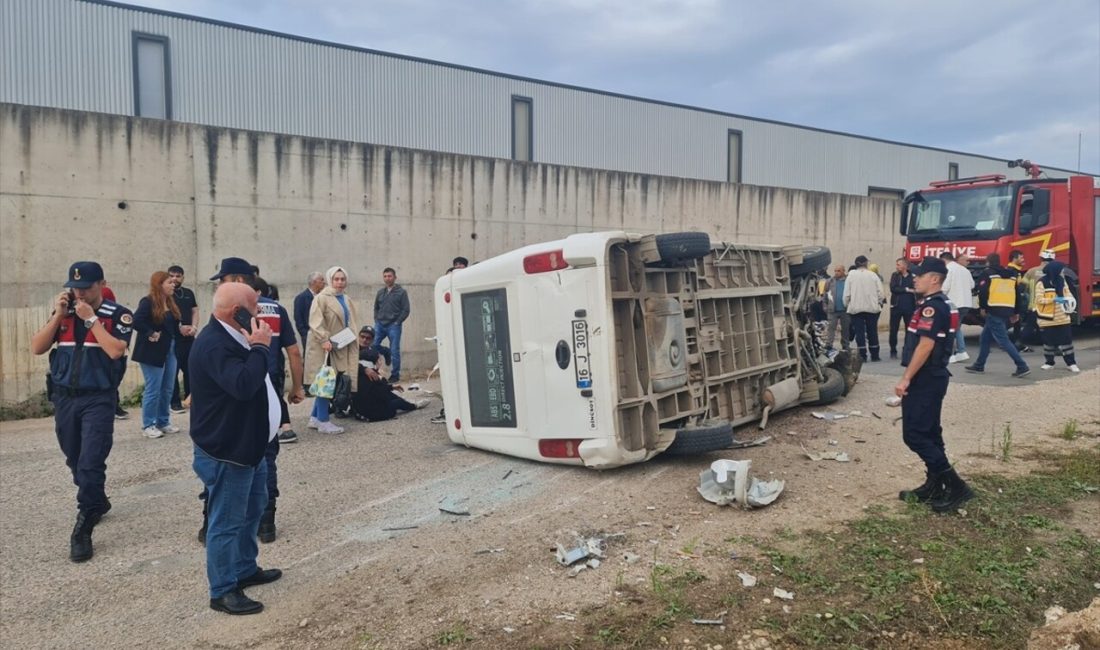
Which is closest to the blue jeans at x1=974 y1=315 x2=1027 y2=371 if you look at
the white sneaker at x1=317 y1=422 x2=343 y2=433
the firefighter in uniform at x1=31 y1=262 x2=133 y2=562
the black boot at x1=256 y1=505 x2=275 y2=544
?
the white sneaker at x1=317 y1=422 x2=343 y2=433

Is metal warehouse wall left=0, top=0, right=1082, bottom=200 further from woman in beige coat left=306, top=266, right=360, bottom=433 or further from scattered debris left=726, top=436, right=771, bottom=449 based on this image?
scattered debris left=726, top=436, right=771, bottom=449

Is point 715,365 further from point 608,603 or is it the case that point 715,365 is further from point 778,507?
point 608,603

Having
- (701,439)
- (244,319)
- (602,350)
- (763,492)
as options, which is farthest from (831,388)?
(244,319)

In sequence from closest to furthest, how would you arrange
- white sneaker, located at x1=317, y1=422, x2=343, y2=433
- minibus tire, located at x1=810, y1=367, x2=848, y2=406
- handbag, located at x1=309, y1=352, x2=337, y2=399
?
handbag, located at x1=309, y1=352, x2=337, y2=399
white sneaker, located at x1=317, y1=422, x2=343, y2=433
minibus tire, located at x1=810, y1=367, x2=848, y2=406

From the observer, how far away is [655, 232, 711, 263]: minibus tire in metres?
5.70

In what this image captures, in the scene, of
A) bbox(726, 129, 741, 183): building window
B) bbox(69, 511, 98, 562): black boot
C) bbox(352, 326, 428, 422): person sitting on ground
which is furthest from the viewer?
bbox(726, 129, 741, 183): building window

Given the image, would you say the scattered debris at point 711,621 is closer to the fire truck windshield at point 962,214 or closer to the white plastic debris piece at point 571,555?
the white plastic debris piece at point 571,555

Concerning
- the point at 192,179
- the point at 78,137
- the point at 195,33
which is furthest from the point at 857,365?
the point at 195,33

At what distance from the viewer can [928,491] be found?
500 centimetres

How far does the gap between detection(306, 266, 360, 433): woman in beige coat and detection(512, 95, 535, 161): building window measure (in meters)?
11.1

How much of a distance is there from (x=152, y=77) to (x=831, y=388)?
13.5 m

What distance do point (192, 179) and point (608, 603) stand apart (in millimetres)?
9184

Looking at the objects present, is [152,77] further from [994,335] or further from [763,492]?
[994,335]

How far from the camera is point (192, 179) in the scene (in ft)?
33.7
